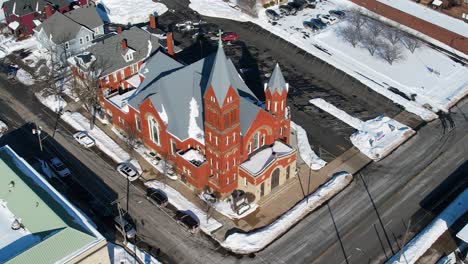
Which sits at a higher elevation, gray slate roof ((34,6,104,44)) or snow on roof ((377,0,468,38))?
snow on roof ((377,0,468,38))

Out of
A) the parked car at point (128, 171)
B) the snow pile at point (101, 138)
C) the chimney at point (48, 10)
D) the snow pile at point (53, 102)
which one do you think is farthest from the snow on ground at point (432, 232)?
the chimney at point (48, 10)

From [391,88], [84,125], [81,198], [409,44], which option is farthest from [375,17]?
[81,198]

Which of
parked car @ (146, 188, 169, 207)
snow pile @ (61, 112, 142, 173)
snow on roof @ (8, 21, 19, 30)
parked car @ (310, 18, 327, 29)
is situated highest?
parked car @ (310, 18, 327, 29)

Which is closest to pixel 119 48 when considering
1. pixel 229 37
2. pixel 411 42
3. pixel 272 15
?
pixel 229 37

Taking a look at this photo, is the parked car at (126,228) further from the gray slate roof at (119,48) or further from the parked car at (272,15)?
the parked car at (272,15)

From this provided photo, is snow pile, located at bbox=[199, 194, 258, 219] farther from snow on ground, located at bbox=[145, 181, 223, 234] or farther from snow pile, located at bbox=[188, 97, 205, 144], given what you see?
snow pile, located at bbox=[188, 97, 205, 144]

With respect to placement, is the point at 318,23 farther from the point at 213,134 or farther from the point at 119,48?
the point at 213,134

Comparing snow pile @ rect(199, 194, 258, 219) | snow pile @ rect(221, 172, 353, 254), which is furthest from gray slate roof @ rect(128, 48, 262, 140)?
snow pile @ rect(221, 172, 353, 254)

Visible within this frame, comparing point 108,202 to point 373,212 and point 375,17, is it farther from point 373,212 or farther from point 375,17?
point 375,17
